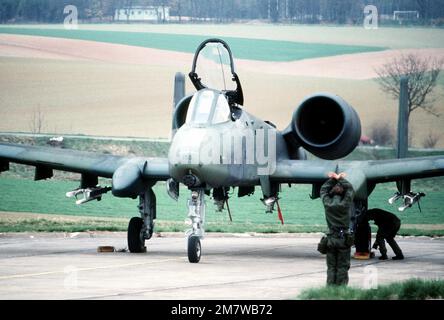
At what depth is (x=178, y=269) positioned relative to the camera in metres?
22.1

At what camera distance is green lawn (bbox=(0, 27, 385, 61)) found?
4450 centimetres

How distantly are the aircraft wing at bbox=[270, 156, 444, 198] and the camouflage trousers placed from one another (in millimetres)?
6975

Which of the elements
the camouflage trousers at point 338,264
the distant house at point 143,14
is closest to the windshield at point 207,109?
the camouflage trousers at point 338,264

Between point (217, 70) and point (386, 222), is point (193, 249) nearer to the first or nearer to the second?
point (217, 70)

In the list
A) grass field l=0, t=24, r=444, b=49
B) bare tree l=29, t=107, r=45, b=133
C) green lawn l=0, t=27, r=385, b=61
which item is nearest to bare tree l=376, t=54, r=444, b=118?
grass field l=0, t=24, r=444, b=49

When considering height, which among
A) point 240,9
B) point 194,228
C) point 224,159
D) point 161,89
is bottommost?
point 194,228

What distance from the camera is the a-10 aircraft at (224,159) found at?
2366cm

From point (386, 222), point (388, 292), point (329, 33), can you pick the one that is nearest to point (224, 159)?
point (386, 222)

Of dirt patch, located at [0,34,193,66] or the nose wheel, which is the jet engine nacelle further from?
dirt patch, located at [0,34,193,66]

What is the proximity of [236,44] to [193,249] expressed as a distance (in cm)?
2209
